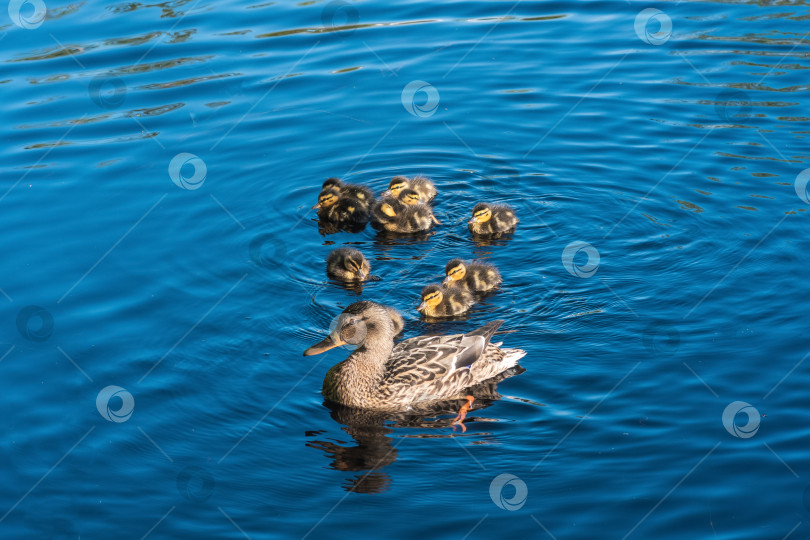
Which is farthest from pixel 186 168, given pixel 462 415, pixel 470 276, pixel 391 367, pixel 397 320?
pixel 462 415

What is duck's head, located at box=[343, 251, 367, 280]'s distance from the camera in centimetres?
777

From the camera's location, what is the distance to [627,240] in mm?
8055

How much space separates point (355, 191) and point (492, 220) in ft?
4.63

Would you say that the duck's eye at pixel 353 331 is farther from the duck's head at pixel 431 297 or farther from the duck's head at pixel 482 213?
the duck's head at pixel 482 213

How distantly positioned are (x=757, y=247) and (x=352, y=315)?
3489 mm

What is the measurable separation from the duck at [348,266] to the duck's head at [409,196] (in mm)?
938

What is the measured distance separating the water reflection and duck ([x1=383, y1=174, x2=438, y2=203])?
276cm

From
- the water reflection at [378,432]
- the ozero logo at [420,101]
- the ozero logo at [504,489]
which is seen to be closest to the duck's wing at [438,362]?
the water reflection at [378,432]

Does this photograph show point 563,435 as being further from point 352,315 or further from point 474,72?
point 474,72

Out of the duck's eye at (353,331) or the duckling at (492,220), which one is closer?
the duck's eye at (353,331)

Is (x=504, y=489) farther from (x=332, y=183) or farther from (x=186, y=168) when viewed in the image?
(x=186, y=168)

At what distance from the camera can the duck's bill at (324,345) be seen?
6.46 metres

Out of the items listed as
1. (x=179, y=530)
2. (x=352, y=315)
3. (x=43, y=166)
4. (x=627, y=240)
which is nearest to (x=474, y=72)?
(x=627, y=240)

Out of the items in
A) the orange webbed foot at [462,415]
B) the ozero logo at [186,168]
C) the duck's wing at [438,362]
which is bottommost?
the orange webbed foot at [462,415]
